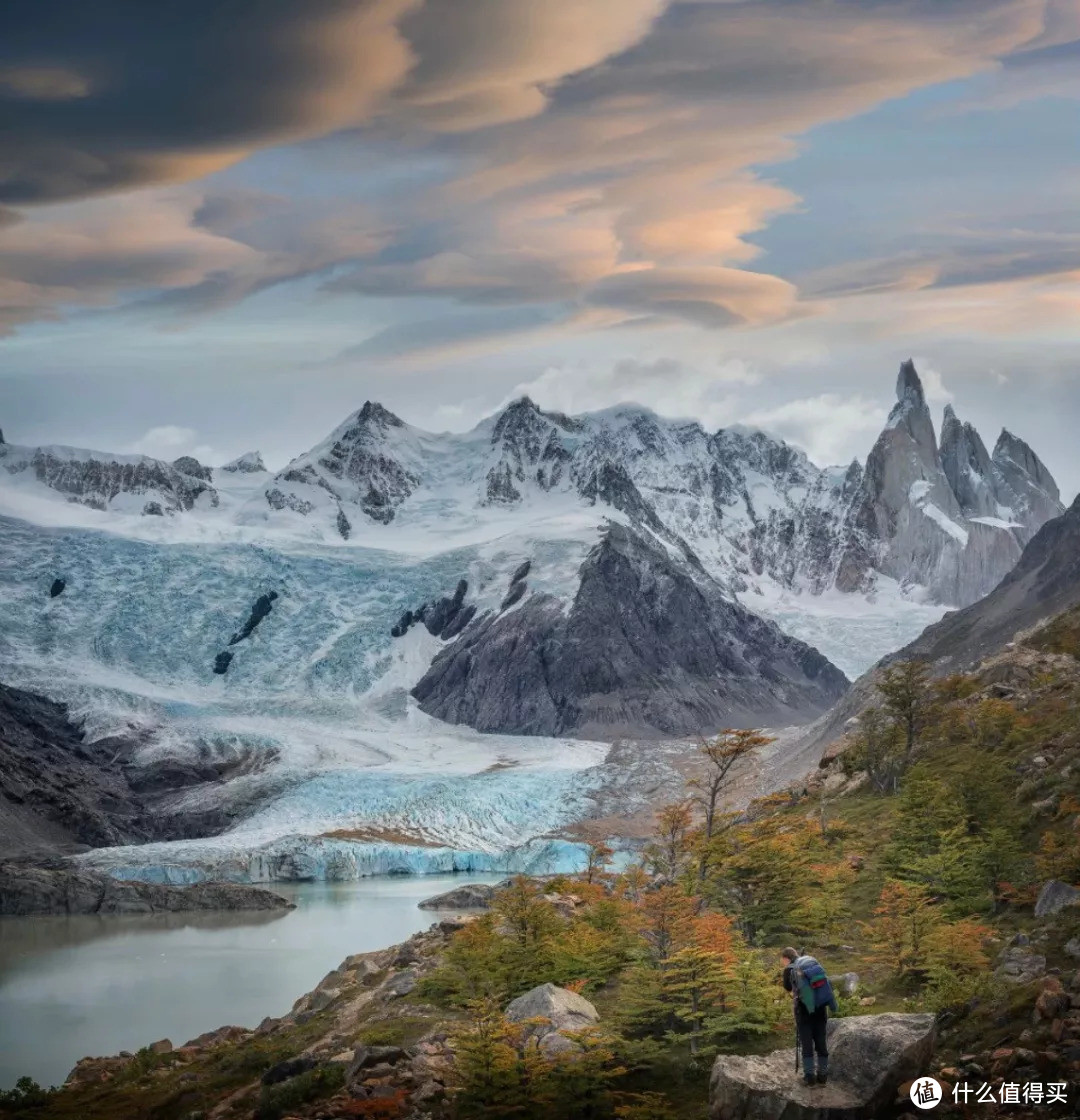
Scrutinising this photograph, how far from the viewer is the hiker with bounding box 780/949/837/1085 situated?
789 inches

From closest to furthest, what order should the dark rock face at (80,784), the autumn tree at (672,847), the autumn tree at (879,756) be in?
the autumn tree at (672,847) → the autumn tree at (879,756) → the dark rock face at (80,784)

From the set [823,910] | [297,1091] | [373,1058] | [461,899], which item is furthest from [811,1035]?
[461,899]

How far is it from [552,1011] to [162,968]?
44.3 m

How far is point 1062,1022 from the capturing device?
20.1 m

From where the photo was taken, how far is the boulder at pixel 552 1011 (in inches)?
1037

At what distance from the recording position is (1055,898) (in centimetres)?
2781

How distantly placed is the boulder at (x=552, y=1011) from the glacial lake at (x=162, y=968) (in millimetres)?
20712

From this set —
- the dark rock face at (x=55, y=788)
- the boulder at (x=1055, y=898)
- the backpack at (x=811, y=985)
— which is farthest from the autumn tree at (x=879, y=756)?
the dark rock face at (x=55, y=788)

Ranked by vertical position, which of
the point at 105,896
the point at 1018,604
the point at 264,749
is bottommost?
the point at 105,896

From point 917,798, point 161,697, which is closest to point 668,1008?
point 917,798

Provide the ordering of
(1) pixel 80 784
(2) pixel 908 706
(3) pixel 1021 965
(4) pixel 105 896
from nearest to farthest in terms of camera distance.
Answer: (3) pixel 1021 965, (2) pixel 908 706, (4) pixel 105 896, (1) pixel 80 784

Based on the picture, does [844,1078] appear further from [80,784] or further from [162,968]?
[80,784]

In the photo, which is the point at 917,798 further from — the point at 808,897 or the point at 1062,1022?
the point at 1062,1022

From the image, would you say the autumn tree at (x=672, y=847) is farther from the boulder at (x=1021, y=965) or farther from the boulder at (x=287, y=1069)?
the boulder at (x=1021, y=965)
